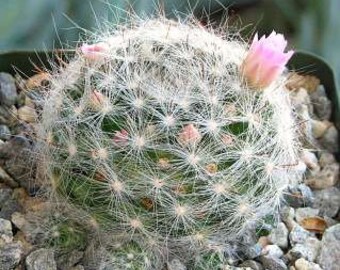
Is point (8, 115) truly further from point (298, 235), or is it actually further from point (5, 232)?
point (298, 235)

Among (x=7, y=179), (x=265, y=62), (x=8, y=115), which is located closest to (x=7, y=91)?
(x=8, y=115)

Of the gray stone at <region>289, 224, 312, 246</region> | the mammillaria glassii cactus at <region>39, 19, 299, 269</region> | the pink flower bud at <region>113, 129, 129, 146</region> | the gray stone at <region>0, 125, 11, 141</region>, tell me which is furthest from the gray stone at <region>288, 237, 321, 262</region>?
the gray stone at <region>0, 125, 11, 141</region>

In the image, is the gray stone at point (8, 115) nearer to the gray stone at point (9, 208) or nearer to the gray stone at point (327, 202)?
the gray stone at point (9, 208)

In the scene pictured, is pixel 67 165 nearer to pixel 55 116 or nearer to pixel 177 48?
pixel 55 116

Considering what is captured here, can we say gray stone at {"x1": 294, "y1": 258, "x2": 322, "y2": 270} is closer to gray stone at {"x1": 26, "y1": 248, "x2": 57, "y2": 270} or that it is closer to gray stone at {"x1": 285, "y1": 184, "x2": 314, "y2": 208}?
gray stone at {"x1": 285, "y1": 184, "x2": 314, "y2": 208}

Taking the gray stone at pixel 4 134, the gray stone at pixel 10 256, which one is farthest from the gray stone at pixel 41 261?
the gray stone at pixel 4 134

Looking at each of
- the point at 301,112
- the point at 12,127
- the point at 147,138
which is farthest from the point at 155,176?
the point at 301,112
